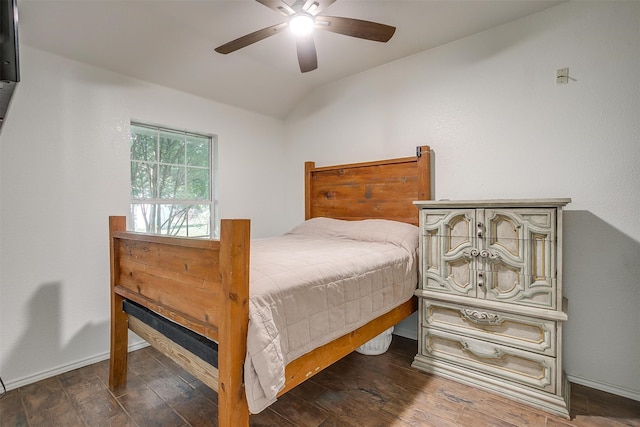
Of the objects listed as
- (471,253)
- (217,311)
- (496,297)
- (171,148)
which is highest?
(171,148)

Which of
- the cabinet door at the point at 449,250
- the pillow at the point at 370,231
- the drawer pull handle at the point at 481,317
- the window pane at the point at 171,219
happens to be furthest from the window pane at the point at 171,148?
the drawer pull handle at the point at 481,317

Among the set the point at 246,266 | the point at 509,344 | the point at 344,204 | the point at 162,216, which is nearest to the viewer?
the point at 246,266

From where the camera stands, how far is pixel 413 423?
1.62 meters

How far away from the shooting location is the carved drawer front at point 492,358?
177cm

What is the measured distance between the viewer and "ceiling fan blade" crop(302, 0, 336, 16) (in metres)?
1.66

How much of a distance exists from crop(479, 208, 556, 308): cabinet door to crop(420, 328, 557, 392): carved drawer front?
0.31 metres

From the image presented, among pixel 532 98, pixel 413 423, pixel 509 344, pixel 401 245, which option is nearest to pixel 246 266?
pixel 413 423

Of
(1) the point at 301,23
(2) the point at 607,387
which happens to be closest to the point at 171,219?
(1) the point at 301,23

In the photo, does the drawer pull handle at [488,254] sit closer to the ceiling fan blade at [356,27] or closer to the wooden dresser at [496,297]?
the wooden dresser at [496,297]

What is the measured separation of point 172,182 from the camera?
2.95m

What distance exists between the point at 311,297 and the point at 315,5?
60.9 inches

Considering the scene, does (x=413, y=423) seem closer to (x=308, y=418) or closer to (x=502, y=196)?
(x=308, y=418)

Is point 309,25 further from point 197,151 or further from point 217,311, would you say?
point 197,151

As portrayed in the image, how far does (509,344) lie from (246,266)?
5.58ft
